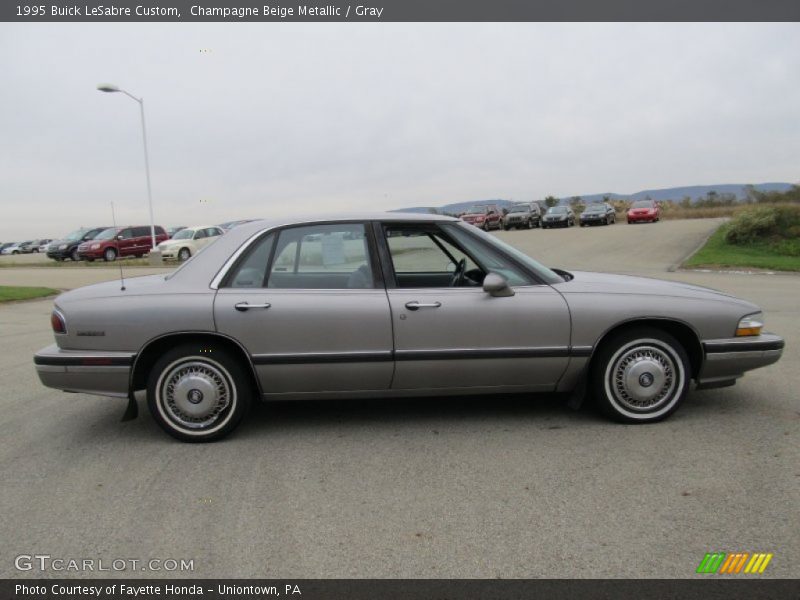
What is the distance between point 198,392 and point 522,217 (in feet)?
121

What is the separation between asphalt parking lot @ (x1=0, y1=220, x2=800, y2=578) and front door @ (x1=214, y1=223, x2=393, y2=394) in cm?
44

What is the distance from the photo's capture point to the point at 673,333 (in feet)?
14.2

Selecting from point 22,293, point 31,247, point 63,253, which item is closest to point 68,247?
point 63,253

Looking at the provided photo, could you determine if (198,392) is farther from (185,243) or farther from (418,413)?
(185,243)

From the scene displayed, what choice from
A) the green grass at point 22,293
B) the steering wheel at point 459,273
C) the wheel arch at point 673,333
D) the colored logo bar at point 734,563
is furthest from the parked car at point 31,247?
the colored logo bar at point 734,563

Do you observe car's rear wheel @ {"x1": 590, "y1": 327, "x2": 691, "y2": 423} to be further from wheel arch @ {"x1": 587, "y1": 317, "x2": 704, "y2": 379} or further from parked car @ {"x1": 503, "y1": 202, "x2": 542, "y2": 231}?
parked car @ {"x1": 503, "y1": 202, "x2": 542, "y2": 231}

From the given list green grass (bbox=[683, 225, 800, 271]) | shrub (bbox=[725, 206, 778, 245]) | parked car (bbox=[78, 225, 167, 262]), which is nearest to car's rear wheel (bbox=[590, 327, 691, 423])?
green grass (bbox=[683, 225, 800, 271])

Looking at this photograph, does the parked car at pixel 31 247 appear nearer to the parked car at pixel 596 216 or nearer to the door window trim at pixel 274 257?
the parked car at pixel 596 216

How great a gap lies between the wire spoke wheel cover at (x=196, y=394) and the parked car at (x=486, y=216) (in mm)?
34684

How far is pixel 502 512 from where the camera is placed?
3.06 m

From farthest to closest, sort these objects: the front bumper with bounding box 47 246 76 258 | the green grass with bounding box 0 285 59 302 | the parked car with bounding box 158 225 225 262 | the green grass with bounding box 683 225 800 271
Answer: the front bumper with bounding box 47 246 76 258 < the parked car with bounding box 158 225 225 262 < the green grass with bounding box 683 225 800 271 < the green grass with bounding box 0 285 59 302

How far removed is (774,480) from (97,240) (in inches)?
1260

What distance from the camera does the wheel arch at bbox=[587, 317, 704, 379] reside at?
13.7 ft
